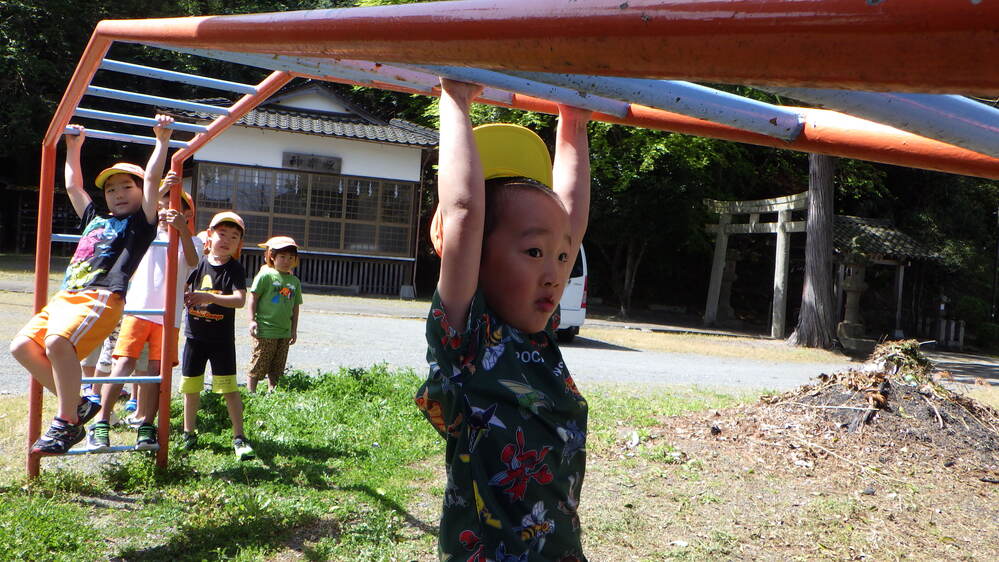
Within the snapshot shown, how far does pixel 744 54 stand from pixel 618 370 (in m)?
9.43

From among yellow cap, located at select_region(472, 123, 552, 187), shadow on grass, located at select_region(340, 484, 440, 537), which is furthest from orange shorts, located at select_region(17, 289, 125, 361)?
yellow cap, located at select_region(472, 123, 552, 187)

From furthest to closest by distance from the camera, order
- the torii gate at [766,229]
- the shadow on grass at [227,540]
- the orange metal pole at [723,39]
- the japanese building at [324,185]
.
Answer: the japanese building at [324,185], the torii gate at [766,229], the shadow on grass at [227,540], the orange metal pole at [723,39]

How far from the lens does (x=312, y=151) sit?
19.7m

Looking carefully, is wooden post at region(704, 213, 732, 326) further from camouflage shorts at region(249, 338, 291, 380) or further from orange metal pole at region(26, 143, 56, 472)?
orange metal pole at region(26, 143, 56, 472)

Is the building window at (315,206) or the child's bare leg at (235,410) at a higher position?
the building window at (315,206)

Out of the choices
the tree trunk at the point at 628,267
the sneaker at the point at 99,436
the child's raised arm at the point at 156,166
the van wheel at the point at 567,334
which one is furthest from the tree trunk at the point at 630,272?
the child's raised arm at the point at 156,166

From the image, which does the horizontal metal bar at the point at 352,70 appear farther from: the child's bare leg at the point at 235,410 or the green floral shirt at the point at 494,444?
the child's bare leg at the point at 235,410

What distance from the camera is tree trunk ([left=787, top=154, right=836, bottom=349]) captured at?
1446 centimetres

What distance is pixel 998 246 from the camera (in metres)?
21.0

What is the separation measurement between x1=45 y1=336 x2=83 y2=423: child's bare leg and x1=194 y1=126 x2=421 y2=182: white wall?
16090 mm

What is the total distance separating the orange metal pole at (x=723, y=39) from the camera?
0.47 meters

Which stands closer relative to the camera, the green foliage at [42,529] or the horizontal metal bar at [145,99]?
the green foliage at [42,529]

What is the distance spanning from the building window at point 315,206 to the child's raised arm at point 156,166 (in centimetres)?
1616

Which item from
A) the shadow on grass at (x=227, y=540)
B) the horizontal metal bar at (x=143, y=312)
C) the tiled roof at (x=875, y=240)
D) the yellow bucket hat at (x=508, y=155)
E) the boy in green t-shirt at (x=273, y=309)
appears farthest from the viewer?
the tiled roof at (x=875, y=240)
